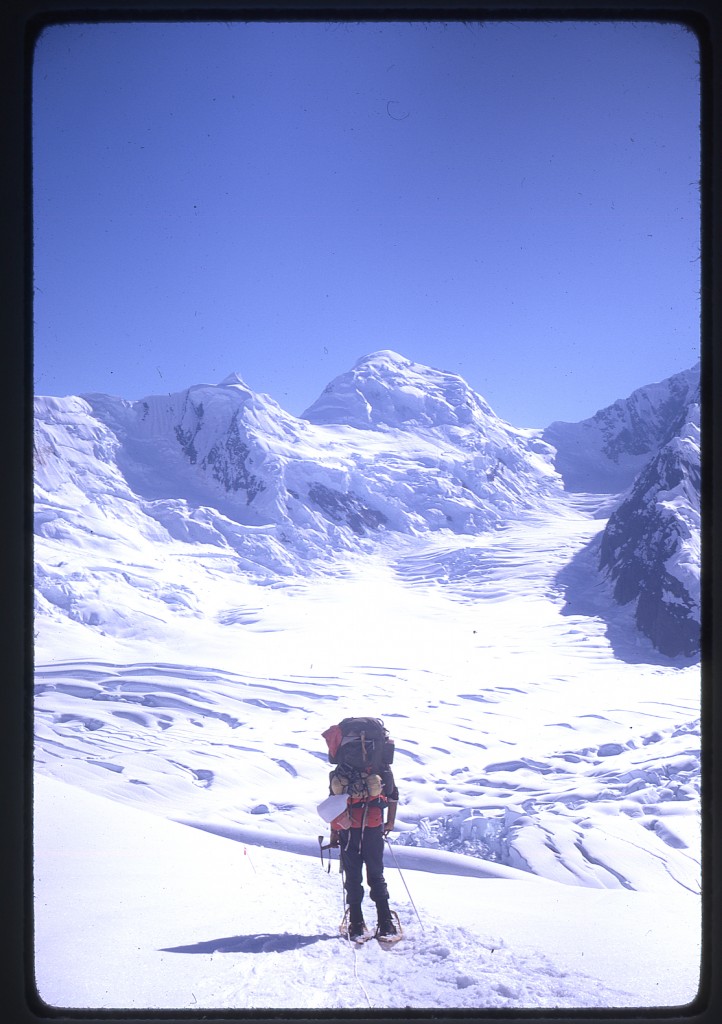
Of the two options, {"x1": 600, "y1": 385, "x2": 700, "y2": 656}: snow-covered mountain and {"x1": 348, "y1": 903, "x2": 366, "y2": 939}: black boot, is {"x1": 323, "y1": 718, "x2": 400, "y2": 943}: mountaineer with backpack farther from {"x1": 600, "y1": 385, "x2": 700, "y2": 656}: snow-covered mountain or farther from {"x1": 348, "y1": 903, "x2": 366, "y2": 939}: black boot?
{"x1": 600, "y1": 385, "x2": 700, "y2": 656}: snow-covered mountain

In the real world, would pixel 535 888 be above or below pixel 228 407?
below

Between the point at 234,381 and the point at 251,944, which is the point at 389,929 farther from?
the point at 234,381

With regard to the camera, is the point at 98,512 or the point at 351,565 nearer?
the point at 98,512

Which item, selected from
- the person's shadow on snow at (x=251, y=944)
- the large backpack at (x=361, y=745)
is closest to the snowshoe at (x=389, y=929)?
the person's shadow on snow at (x=251, y=944)

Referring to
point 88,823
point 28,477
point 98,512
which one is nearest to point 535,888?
point 88,823

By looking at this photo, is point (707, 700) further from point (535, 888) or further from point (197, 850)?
point (197, 850)

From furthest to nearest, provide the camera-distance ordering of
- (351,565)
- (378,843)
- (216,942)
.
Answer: (351,565), (378,843), (216,942)

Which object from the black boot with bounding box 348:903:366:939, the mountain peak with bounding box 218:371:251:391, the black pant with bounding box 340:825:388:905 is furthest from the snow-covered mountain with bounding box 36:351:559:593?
the black boot with bounding box 348:903:366:939

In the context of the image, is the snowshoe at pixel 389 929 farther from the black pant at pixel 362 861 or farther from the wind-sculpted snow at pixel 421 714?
the wind-sculpted snow at pixel 421 714
